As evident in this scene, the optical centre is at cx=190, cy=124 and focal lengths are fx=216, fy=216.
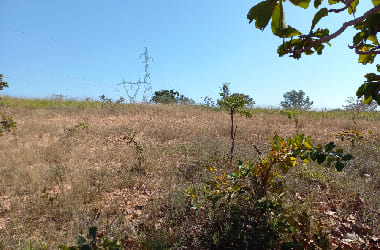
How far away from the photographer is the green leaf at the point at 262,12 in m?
1.15

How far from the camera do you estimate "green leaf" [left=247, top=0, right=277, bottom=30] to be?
1.15m

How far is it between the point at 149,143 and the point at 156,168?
181 cm

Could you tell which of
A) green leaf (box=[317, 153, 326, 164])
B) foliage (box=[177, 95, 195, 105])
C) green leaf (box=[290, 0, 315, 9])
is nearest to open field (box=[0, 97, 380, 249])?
green leaf (box=[317, 153, 326, 164])

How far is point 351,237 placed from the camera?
2.03m

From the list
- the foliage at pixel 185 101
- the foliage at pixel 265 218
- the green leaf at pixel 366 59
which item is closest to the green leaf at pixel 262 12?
the green leaf at pixel 366 59

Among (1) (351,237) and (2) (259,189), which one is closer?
(1) (351,237)

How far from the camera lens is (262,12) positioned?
1.17m

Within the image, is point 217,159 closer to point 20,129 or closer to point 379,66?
point 379,66

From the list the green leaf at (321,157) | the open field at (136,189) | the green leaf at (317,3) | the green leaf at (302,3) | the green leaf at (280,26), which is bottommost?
the open field at (136,189)

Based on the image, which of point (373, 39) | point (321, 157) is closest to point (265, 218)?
point (321, 157)

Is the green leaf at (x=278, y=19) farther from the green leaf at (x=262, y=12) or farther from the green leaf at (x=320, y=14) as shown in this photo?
the green leaf at (x=320, y=14)

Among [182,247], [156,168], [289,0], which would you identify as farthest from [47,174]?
[289,0]

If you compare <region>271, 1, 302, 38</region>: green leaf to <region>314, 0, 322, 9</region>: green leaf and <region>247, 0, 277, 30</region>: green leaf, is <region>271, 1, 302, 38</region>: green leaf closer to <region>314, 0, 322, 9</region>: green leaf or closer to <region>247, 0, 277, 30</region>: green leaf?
<region>247, 0, 277, 30</region>: green leaf

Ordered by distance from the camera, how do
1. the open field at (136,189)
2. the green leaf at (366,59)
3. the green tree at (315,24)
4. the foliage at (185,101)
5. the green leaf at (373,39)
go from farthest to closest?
1. the foliage at (185,101)
2. the open field at (136,189)
3. the green leaf at (366,59)
4. the green leaf at (373,39)
5. the green tree at (315,24)
